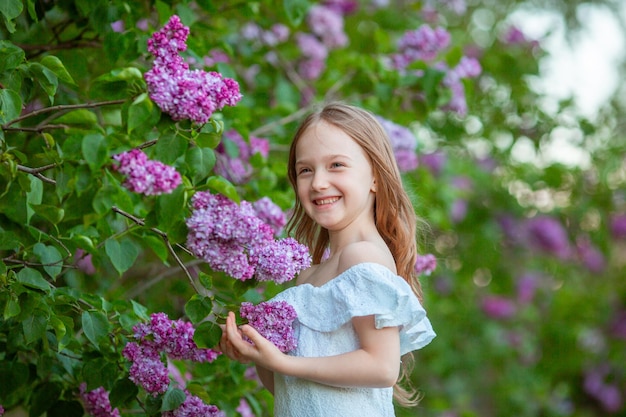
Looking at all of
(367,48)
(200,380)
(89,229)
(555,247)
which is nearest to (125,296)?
(200,380)

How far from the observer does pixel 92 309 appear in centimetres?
183

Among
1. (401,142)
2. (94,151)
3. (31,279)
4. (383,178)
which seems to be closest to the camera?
(94,151)

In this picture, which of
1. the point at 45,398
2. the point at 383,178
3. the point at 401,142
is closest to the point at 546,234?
the point at 401,142

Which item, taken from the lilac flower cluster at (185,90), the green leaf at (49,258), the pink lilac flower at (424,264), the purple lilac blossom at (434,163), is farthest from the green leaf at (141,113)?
the purple lilac blossom at (434,163)

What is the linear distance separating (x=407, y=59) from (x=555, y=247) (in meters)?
2.61

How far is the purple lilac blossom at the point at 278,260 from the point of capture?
5.22 feet

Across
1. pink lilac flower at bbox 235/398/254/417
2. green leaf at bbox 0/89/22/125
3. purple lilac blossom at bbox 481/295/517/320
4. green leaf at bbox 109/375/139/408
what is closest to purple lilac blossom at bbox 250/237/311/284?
green leaf at bbox 109/375/139/408

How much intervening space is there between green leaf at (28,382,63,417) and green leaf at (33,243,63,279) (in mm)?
311

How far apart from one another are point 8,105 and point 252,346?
2.18 feet

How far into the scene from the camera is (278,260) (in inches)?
62.6

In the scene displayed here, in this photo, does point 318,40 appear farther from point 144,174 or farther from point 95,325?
point 144,174

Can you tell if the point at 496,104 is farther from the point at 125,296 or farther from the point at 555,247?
the point at 125,296

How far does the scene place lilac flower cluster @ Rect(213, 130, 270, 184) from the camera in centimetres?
263

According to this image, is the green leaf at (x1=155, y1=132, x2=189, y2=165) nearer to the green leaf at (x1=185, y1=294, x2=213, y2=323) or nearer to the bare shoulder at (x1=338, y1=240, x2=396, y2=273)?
Answer: the green leaf at (x1=185, y1=294, x2=213, y2=323)
